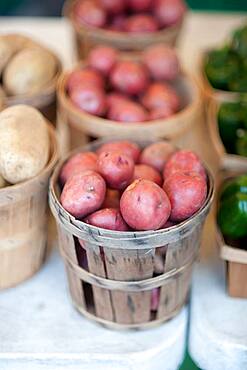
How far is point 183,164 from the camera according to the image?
0.96 meters

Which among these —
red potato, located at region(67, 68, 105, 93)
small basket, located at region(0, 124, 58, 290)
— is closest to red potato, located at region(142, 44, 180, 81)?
red potato, located at region(67, 68, 105, 93)

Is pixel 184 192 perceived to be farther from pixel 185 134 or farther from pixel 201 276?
pixel 185 134

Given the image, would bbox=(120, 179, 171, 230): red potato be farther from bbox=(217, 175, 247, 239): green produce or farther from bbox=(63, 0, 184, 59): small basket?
bbox=(63, 0, 184, 59): small basket

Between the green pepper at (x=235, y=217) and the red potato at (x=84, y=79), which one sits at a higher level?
the red potato at (x=84, y=79)

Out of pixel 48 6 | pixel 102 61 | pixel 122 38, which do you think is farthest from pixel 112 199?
pixel 48 6

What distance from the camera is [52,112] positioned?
122 centimetres

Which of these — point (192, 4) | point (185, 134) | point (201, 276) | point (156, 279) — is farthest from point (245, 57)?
point (192, 4)

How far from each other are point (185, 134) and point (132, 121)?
0.12 meters

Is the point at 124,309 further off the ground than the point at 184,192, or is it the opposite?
the point at 184,192

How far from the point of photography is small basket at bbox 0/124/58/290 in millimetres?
924

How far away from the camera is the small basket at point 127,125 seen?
1.12 metres

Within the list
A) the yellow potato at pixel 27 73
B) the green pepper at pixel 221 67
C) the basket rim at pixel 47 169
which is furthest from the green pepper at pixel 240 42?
the basket rim at pixel 47 169

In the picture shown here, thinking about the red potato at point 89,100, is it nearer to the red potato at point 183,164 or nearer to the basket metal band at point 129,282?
the red potato at point 183,164

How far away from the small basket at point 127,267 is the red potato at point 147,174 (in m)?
0.08
